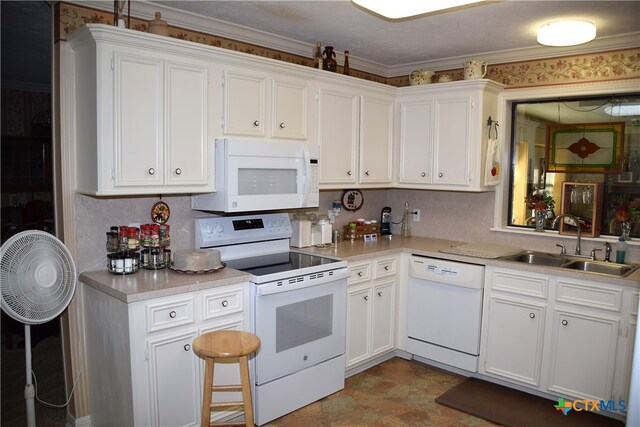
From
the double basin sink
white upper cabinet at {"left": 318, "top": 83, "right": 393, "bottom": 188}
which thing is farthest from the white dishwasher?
white upper cabinet at {"left": 318, "top": 83, "right": 393, "bottom": 188}

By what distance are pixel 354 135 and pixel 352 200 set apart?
0.72 metres

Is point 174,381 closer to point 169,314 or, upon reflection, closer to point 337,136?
point 169,314

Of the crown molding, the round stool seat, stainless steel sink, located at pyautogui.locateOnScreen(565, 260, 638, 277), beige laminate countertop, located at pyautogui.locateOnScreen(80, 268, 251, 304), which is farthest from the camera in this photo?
stainless steel sink, located at pyautogui.locateOnScreen(565, 260, 638, 277)

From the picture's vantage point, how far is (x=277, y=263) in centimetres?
319

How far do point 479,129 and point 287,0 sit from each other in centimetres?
176

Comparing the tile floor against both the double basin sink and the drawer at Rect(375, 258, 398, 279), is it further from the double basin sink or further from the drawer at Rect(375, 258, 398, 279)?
the double basin sink

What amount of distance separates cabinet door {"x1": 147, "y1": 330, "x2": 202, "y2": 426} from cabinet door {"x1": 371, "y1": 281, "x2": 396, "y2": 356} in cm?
147

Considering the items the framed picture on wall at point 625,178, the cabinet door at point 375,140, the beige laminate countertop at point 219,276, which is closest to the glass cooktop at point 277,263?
the beige laminate countertop at point 219,276

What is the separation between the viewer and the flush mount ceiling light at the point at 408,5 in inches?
88.5

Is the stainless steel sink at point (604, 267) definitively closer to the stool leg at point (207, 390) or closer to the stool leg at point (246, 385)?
the stool leg at point (246, 385)

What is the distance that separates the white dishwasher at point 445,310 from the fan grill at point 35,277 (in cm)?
238

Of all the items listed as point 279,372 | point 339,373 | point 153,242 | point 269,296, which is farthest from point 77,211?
point 339,373

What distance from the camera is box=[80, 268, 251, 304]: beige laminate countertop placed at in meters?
2.38

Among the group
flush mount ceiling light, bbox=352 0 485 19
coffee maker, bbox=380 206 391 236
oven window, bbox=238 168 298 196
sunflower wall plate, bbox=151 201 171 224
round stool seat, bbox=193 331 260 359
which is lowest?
round stool seat, bbox=193 331 260 359
